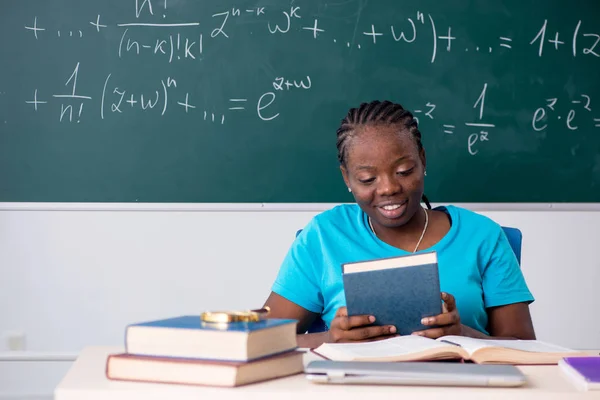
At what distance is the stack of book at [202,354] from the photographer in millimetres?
1127

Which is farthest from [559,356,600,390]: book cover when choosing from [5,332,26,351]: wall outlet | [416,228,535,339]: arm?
[5,332,26,351]: wall outlet

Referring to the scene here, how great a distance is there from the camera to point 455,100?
3.22 metres

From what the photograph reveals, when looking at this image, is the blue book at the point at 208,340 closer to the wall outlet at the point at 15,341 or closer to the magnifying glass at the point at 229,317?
the magnifying glass at the point at 229,317

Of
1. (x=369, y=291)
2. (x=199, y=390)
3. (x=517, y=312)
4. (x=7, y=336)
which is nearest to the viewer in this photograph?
(x=199, y=390)

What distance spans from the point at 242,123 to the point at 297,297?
129cm

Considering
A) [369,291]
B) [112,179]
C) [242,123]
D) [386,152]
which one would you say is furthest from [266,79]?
[369,291]

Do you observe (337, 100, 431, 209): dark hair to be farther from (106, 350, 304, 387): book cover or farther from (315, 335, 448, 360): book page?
(106, 350, 304, 387): book cover

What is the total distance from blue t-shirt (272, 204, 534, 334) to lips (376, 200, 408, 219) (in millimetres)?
85

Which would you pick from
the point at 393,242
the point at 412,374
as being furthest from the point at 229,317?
the point at 393,242

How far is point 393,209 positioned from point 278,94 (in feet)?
4.25

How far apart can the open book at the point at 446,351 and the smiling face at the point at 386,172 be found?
0.63 meters

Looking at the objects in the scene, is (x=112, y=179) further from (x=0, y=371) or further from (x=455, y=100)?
(x=455, y=100)

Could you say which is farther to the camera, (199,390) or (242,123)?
(242,123)

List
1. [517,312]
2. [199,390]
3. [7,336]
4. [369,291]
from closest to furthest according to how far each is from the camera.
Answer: [199,390]
[369,291]
[517,312]
[7,336]
